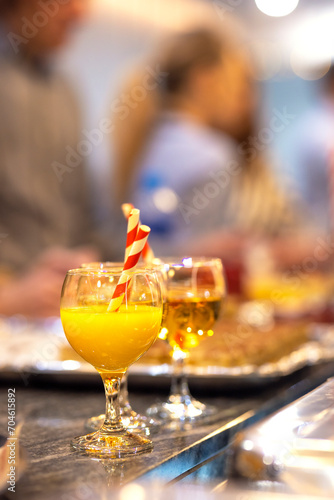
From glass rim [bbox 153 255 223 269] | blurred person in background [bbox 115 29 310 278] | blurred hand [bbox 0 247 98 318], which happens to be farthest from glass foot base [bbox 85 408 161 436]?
blurred person in background [bbox 115 29 310 278]

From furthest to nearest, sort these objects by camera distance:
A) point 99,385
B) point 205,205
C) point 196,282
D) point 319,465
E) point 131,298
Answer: point 205,205 → point 99,385 → point 196,282 → point 131,298 → point 319,465

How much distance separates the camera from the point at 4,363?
1.34 metres

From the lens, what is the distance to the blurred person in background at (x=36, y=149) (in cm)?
322

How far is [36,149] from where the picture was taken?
3.45 m

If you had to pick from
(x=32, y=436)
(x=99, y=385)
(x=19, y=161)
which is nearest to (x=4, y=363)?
(x=99, y=385)

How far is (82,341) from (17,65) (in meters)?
2.81

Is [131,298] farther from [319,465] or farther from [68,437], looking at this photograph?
[319,465]

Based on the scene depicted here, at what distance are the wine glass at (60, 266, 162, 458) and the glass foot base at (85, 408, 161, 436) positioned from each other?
0.07 meters

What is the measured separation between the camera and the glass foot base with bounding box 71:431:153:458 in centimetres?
84

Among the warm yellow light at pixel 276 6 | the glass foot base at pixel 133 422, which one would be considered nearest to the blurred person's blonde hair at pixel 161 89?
the warm yellow light at pixel 276 6

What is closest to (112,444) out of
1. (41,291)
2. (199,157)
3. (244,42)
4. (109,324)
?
(109,324)

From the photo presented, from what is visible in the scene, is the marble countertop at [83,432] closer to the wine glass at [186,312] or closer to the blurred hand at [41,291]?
the wine glass at [186,312]

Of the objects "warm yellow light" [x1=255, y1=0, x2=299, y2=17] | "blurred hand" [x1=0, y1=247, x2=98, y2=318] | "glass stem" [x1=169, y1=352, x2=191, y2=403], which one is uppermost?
"warm yellow light" [x1=255, y1=0, x2=299, y2=17]

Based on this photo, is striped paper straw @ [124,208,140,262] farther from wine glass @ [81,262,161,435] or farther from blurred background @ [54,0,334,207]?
blurred background @ [54,0,334,207]
